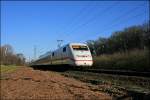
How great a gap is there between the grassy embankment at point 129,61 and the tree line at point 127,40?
32699 millimetres

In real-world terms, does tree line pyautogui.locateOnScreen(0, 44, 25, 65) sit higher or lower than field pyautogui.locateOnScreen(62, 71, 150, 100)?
higher

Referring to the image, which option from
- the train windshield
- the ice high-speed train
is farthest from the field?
the train windshield

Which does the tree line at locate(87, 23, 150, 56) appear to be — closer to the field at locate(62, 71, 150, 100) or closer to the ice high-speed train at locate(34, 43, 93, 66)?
the ice high-speed train at locate(34, 43, 93, 66)

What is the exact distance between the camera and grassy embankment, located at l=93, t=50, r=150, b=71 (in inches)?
1601

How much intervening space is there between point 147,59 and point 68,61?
33.0ft

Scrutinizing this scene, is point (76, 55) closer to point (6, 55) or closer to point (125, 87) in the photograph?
point (6, 55)

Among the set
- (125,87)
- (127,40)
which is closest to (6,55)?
(125,87)

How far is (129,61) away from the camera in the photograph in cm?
4456

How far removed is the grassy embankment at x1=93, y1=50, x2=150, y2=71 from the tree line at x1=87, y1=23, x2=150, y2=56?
32699 millimetres

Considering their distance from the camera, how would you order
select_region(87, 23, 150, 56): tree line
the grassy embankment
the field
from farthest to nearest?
1. select_region(87, 23, 150, 56): tree line
2. the grassy embankment
3. the field

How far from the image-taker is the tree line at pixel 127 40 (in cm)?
9050

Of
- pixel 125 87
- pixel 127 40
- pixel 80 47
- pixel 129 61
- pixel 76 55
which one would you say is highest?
pixel 127 40

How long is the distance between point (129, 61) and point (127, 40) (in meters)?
58.1

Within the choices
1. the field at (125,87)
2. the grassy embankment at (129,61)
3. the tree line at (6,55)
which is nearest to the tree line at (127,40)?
the tree line at (6,55)
